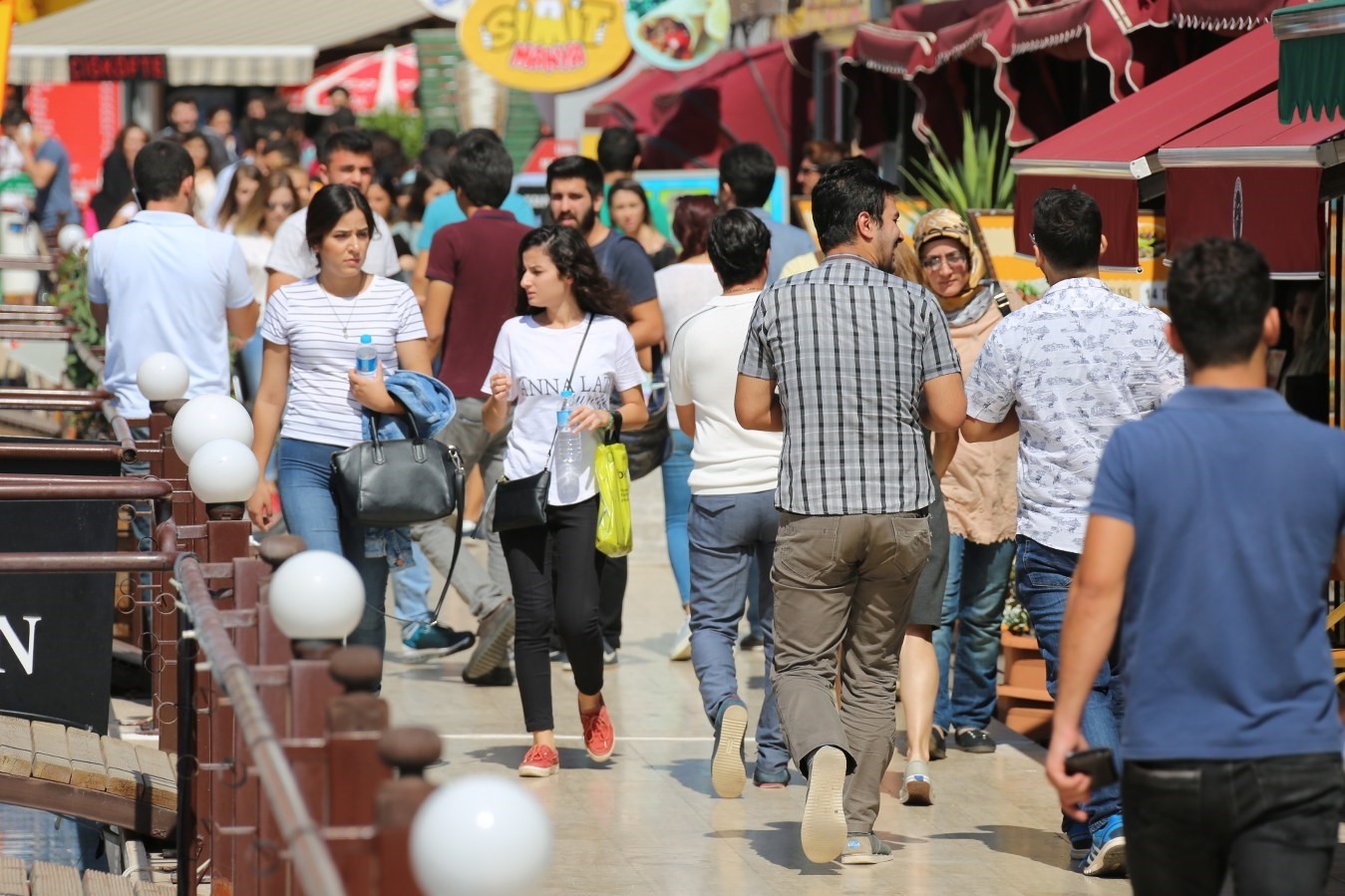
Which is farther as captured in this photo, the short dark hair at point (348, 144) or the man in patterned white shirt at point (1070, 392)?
the short dark hair at point (348, 144)

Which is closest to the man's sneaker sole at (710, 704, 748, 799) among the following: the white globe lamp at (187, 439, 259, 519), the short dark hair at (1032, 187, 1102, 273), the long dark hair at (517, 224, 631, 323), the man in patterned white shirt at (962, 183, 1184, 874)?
the man in patterned white shirt at (962, 183, 1184, 874)

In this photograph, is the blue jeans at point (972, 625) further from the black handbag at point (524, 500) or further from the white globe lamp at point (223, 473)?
the white globe lamp at point (223, 473)

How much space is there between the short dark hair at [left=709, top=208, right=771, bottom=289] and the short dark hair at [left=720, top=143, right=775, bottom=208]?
2.10 metres

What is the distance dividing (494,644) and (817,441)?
2983mm

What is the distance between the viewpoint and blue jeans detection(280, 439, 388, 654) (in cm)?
632

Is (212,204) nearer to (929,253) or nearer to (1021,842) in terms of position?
(929,253)

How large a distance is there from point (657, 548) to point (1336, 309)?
503cm

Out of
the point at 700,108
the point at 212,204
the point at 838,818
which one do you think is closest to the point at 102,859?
the point at 838,818

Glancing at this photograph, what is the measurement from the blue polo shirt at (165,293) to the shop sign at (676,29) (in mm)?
7909

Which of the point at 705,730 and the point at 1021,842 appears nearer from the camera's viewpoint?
the point at 1021,842

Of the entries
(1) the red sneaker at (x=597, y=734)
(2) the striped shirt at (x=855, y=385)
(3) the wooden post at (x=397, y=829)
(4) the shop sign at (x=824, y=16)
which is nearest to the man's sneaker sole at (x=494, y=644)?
(1) the red sneaker at (x=597, y=734)

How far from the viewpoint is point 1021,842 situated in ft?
19.1

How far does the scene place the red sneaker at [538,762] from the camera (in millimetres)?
6508

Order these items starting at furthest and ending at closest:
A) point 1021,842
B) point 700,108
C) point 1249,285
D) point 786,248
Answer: point 700,108, point 786,248, point 1021,842, point 1249,285
